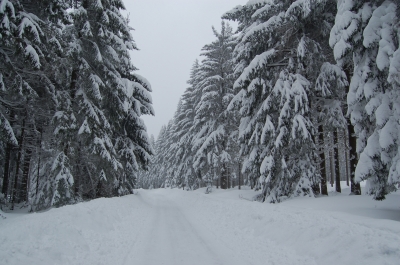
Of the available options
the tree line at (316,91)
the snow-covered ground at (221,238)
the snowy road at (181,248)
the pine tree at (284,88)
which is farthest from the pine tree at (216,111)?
the snowy road at (181,248)

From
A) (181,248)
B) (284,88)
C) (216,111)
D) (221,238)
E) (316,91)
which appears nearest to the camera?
Answer: (181,248)

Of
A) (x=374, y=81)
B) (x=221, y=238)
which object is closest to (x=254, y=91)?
(x=374, y=81)

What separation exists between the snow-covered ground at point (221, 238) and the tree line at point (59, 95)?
14.2ft

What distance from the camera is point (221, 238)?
7.86 metres

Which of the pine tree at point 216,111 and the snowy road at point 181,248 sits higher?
the pine tree at point 216,111

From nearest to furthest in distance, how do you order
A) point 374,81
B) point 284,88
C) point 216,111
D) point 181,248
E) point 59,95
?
point 181,248
point 374,81
point 284,88
point 59,95
point 216,111

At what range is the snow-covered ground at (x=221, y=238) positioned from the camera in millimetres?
4586

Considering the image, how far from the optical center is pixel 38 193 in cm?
1140

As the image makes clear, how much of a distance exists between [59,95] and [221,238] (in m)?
10.1

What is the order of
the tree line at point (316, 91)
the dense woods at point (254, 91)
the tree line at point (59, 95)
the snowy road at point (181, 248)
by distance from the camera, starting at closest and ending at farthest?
the snowy road at point (181, 248)
the tree line at point (316, 91)
the dense woods at point (254, 91)
the tree line at point (59, 95)

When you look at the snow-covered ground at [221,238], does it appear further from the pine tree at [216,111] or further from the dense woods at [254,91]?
the pine tree at [216,111]

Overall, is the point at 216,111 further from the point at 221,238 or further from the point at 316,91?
the point at 221,238

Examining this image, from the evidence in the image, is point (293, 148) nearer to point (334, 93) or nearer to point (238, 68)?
point (334, 93)

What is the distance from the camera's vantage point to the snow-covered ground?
15.0ft
